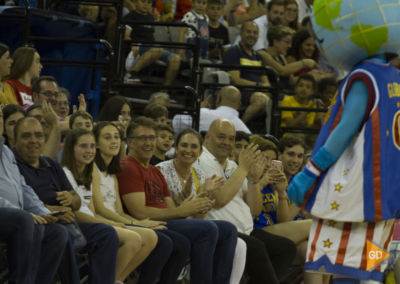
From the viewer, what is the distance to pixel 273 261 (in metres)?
7.48

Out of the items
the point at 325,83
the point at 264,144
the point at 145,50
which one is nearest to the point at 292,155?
the point at 264,144

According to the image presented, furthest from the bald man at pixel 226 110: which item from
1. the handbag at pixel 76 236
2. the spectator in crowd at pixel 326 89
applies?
the handbag at pixel 76 236

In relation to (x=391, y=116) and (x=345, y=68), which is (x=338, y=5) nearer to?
(x=345, y=68)

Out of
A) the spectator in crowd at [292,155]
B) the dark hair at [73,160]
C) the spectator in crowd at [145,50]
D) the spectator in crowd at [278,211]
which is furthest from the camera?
the spectator in crowd at [145,50]

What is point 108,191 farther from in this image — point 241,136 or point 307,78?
point 307,78

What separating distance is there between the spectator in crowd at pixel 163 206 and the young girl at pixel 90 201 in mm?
408

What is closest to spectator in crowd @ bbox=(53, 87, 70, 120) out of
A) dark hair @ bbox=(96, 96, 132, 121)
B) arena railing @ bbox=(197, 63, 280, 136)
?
dark hair @ bbox=(96, 96, 132, 121)

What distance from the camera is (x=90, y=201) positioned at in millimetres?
6340

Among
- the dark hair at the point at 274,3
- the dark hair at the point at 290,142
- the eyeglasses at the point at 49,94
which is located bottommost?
the dark hair at the point at 290,142

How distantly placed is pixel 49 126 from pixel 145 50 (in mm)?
3573

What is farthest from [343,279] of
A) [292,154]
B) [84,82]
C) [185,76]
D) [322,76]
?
[322,76]

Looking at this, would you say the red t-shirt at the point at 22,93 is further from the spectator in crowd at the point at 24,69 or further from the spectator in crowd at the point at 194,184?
the spectator in crowd at the point at 194,184

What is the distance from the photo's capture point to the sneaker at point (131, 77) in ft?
33.4

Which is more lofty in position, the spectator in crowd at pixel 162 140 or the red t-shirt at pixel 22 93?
the red t-shirt at pixel 22 93
